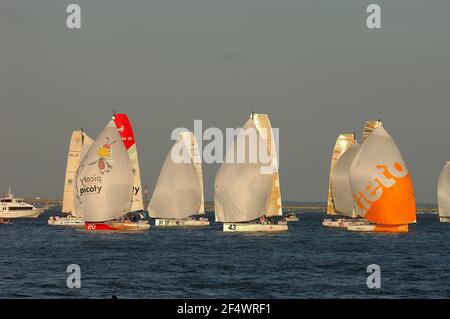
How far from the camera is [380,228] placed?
338ft

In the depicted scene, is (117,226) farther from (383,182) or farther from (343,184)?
(343,184)

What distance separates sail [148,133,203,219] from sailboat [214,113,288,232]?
1746 centimetres

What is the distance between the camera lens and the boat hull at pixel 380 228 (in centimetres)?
10062

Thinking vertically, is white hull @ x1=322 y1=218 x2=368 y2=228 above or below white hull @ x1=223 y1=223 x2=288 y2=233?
below

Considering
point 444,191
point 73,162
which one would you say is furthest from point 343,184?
point 444,191

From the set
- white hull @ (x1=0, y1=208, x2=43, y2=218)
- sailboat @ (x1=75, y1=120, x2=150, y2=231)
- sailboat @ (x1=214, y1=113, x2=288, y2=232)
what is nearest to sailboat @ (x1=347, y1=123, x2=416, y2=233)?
sailboat @ (x1=214, y1=113, x2=288, y2=232)

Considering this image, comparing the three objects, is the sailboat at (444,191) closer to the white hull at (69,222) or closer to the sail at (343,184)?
the sail at (343,184)

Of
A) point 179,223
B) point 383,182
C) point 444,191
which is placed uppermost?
point 383,182

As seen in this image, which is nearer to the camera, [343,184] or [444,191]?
[343,184]

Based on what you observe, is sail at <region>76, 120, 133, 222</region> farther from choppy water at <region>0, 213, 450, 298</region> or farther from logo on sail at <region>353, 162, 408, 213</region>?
logo on sail at <region>353, 162, 408, 213</region>

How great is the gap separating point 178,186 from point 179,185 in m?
0.19

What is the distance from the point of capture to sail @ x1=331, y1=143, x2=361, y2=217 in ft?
405
